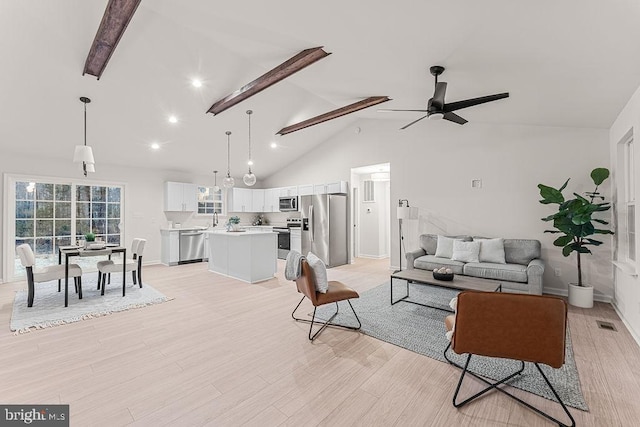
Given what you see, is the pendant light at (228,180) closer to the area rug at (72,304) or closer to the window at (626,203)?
the area rug at (72,304)

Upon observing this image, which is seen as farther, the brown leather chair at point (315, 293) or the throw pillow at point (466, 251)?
the throw pillow at point (466, 251)

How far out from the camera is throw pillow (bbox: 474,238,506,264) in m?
4.52

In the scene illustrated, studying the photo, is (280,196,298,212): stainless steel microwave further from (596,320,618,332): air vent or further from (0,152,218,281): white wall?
(596,320,618,332): air vent

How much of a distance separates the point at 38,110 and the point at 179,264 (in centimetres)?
403

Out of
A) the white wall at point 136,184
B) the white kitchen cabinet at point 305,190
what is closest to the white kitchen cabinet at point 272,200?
the white kitchen cabinet at point 305,190

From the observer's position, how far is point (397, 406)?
1.91 m

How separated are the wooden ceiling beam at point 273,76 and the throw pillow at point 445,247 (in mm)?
3678

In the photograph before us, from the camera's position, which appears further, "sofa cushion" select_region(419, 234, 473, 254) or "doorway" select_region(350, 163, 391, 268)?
"doorway" select_region(350, 163, 391, 268)

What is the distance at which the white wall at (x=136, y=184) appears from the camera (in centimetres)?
568

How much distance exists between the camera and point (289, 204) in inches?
315

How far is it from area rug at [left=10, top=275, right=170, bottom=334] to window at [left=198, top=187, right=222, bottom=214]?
3341mm

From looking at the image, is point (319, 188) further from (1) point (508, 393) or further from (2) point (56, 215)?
(1) point (508, 393)

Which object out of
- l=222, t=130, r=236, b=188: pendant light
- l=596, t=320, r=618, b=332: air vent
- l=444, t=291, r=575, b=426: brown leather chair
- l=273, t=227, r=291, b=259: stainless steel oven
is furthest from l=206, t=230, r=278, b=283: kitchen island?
l=596, t=320, r=618, b=332: air vent

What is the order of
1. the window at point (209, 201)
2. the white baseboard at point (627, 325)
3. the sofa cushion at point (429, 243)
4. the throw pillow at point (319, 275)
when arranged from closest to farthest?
the white baseboard at point (627, 325), the throw pillow at point (319, 275), the sofa cushion at point (429, 243), the window at point (209, 201)
